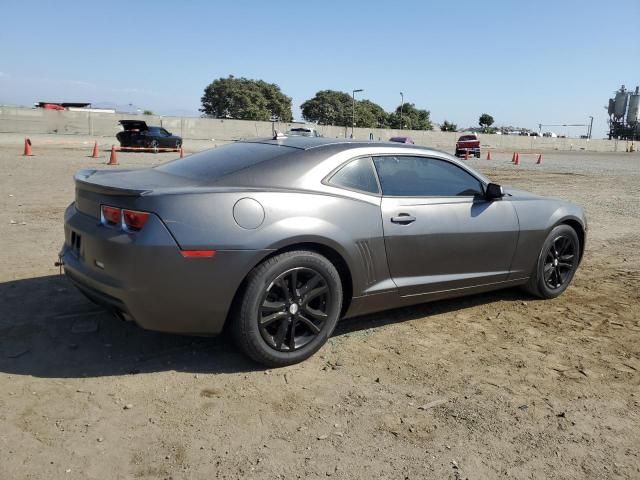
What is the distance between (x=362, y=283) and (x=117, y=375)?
66.6 inches

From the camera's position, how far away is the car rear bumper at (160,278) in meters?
3.11

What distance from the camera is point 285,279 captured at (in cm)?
345

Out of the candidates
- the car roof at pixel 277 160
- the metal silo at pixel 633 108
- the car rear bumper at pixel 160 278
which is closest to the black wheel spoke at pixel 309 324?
the car rear bumper at pixel 160 278

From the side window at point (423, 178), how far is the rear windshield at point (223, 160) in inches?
29.8

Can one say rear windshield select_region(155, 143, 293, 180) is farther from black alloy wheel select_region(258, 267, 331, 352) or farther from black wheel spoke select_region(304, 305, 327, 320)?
black wheel spoke select_region(304, 305, 327, 320)

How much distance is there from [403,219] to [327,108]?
11548 centimetres

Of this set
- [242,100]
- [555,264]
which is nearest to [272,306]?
[555,264]

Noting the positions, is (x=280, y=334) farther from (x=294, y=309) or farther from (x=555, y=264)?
(x=555, y=264)

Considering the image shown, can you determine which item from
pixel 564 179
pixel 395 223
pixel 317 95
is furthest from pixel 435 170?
pixel 317 95

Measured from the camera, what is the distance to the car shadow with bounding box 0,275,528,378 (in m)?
3.44

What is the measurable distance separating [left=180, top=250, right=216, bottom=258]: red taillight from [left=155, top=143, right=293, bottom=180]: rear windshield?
62 centimetres

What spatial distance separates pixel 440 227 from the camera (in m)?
4.16

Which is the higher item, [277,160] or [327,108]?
[327,108]

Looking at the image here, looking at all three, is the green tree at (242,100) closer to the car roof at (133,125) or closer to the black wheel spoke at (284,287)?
the car roof at (133,125)
